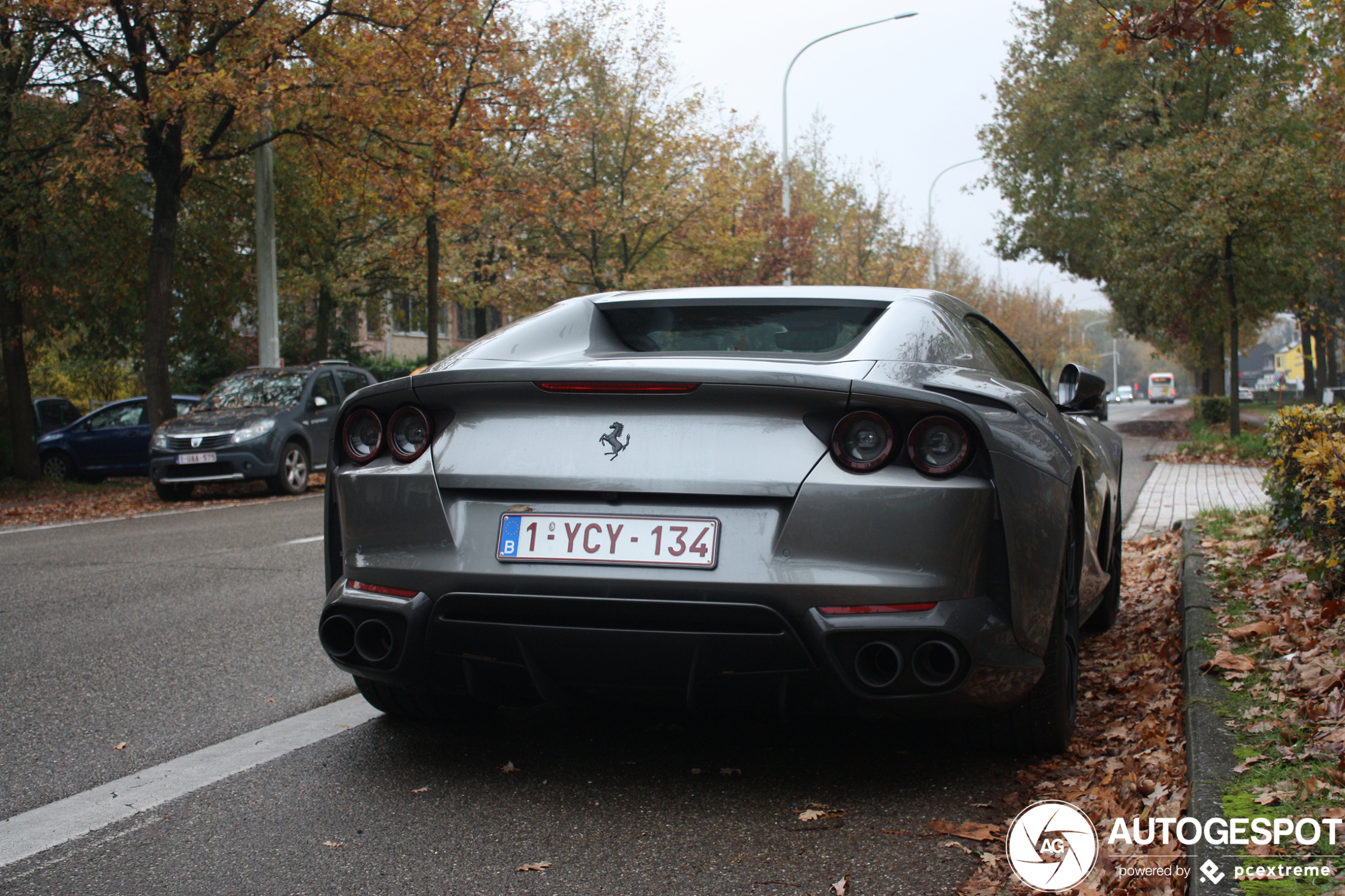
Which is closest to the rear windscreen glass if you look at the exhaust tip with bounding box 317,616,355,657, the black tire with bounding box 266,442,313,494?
the exhaust tip with bounding box 317,616,355,657

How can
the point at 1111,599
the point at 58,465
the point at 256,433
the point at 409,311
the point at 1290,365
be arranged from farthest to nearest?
the point at 1290,365 < the point at 409,311 < the point at 58,465 < the point at 256,433 < the point at 1111,599

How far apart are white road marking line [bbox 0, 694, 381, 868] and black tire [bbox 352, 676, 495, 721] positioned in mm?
224

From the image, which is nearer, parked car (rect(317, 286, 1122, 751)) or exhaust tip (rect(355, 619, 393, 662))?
parked car (rect(317, 286, 1122, 751))

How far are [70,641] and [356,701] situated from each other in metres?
2.05

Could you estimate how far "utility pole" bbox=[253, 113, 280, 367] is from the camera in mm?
19594

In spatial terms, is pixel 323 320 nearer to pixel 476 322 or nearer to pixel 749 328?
pixel 476 322

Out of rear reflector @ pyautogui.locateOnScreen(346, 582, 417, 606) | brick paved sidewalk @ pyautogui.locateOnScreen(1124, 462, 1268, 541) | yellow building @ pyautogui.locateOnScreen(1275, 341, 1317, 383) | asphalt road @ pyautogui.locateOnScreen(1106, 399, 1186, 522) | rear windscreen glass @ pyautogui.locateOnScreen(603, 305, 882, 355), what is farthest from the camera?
yellow building @ pyautogui.locateOnScreen(1275, 341, 1317, 383)

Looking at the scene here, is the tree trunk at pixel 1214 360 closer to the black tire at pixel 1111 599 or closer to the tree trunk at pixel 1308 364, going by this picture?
the tree trunk at pixel 1308 364

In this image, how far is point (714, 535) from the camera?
118 inches

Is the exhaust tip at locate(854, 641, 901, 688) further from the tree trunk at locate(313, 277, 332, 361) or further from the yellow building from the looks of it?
the yellow building

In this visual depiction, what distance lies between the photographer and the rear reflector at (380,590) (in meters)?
3.23

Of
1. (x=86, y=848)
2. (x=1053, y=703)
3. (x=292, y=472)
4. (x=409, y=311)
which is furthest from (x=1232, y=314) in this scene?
(x=409, y=311)

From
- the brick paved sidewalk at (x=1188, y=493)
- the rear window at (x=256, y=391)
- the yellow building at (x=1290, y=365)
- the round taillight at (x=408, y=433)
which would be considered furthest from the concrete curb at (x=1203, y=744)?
the yellow building at (x=1290, y=365)

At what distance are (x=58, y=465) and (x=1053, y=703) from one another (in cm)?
2064
